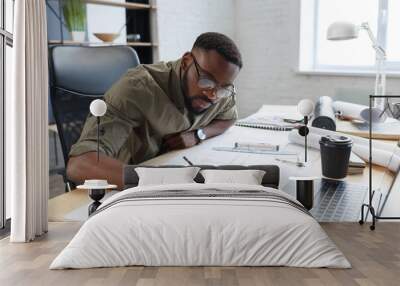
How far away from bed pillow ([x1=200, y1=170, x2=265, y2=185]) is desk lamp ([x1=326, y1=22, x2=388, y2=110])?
864mm

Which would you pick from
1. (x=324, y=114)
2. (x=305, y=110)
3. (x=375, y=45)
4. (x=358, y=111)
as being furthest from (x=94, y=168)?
(x=375, y=45)

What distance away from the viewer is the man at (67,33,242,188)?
4.02 meters

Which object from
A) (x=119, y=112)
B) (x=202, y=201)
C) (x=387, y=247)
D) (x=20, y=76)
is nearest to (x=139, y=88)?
(x=119, y=112)

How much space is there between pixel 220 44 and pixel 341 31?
76 cm

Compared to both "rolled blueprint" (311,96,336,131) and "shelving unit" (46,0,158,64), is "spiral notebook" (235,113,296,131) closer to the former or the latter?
"rolled blueprint" (311,96,336,131)

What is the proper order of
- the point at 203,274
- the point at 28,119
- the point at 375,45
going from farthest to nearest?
1. the point at 375,45
2. the point at 28,119
3. the point at 203,274

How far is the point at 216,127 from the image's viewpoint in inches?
161

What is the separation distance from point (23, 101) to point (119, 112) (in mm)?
607

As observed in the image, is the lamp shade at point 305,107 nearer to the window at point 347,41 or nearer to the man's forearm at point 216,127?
the window at point 347,41

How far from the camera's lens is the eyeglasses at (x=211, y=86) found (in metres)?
4.02

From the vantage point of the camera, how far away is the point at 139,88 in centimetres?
406

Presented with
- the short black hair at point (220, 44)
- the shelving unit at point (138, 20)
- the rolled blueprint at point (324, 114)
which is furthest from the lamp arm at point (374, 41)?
the shelving unit at point (138, 20)

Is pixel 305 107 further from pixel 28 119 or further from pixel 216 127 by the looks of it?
pixel 28 119

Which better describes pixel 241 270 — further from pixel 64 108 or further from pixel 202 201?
pixel 64 108
